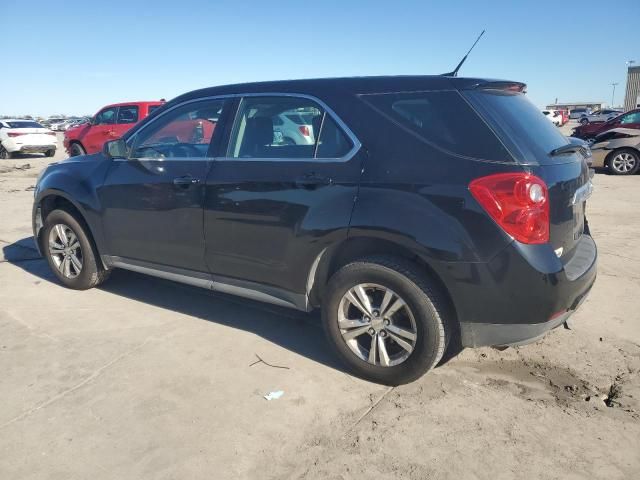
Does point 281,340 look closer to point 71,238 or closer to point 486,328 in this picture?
point 486,328

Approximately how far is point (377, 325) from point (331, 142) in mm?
1144

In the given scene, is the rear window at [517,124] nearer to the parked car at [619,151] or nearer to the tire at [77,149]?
the parked car at [619,151]

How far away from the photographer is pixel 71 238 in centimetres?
458

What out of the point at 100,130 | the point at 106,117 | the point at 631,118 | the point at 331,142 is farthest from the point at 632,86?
the point at 331,142

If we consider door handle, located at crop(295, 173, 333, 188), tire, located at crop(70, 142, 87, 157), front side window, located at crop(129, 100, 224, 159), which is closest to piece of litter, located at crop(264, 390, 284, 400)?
door handle, located at crop(295, 173, 333, 188)

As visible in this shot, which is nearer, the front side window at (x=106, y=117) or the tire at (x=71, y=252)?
the tire at (x=71, y=252)

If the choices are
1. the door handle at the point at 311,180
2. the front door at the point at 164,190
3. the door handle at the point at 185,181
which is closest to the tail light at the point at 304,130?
the door handle at the point at 311,180

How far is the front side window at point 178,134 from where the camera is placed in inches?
146

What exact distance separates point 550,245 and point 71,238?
4.05 m

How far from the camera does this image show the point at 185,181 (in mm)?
3578

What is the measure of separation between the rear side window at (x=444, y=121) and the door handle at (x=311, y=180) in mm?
519

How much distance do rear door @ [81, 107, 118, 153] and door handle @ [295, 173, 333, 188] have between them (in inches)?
494

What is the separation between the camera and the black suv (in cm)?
255

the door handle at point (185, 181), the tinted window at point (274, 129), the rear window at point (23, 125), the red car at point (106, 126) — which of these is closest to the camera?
the tinted window at point (274, 129)
